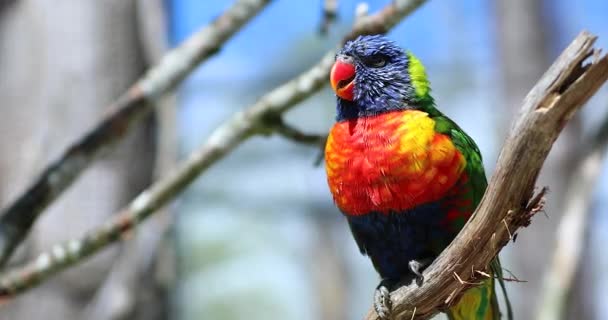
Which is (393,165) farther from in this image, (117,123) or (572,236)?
(572,236)

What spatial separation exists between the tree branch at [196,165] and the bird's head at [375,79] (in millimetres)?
125

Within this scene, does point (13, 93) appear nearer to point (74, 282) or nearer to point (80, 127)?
point (80, 127)

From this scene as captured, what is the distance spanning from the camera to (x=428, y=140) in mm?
2258

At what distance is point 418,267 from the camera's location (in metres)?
2.20

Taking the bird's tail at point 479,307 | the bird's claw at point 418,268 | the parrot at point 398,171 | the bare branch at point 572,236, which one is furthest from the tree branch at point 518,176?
the bare branch at point 572,236

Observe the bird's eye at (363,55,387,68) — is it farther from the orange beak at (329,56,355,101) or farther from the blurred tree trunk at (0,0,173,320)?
the blurred tree trunk at (0,0,173,320)

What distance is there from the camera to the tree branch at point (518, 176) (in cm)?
150

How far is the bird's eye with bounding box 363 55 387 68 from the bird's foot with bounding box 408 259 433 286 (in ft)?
2.38

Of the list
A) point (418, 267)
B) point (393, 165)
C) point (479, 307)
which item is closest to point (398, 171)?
point (393, 165)

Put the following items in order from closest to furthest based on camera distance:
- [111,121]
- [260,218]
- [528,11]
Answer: [111,121]
[528,11]
[260,218]

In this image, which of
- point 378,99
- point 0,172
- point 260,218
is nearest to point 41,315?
point 0,172

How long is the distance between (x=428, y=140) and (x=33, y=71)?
2.04 meters

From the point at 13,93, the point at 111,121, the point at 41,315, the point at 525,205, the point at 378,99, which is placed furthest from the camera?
the point at 13,93

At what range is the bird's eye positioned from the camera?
8.80ft
